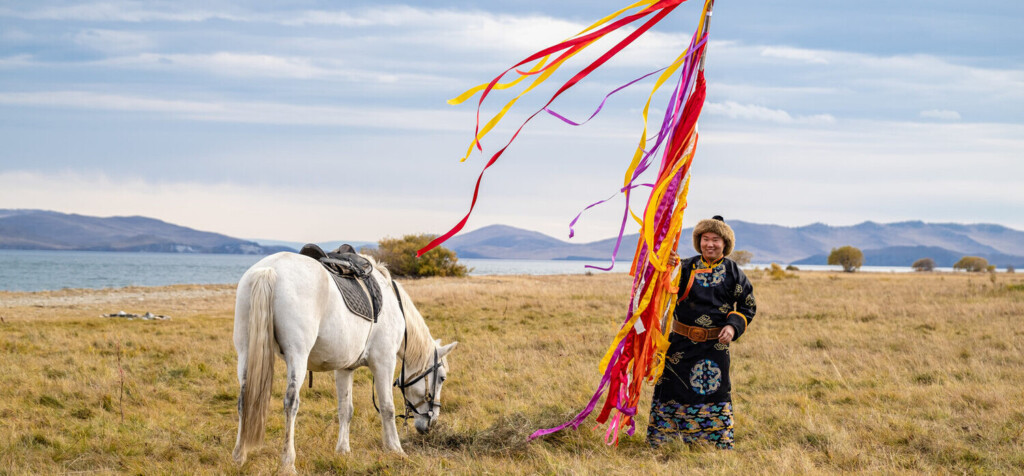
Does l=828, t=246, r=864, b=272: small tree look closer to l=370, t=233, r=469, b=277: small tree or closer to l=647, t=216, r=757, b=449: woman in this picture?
l=370, t=233, r=469, b=277: small tree

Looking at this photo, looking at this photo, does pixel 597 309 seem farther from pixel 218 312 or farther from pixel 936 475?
pixel 936 475

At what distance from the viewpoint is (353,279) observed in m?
5.29

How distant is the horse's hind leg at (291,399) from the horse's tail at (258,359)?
13 centimetres

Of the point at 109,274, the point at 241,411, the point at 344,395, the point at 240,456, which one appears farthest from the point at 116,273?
the point at 241,411

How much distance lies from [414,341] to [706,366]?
259 cm

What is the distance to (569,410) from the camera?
6.53 meters

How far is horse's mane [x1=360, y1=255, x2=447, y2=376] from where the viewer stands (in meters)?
5.91

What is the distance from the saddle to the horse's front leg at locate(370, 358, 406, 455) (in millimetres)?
440

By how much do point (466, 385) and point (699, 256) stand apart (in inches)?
152

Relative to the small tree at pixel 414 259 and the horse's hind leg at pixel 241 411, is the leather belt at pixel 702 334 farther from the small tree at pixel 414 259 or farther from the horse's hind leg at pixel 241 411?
the small tree at pixel 414 259

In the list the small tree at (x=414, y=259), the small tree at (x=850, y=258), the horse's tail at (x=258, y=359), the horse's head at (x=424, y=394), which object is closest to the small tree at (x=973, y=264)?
the small tree at (x=850, y=258)

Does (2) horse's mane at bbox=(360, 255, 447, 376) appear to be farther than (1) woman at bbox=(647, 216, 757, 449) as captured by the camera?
Yes

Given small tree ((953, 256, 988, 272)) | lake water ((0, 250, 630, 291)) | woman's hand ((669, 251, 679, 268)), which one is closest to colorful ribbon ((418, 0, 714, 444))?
woman's hand ((669, 251, 679, 268))

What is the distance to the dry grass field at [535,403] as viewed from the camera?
4965mm
